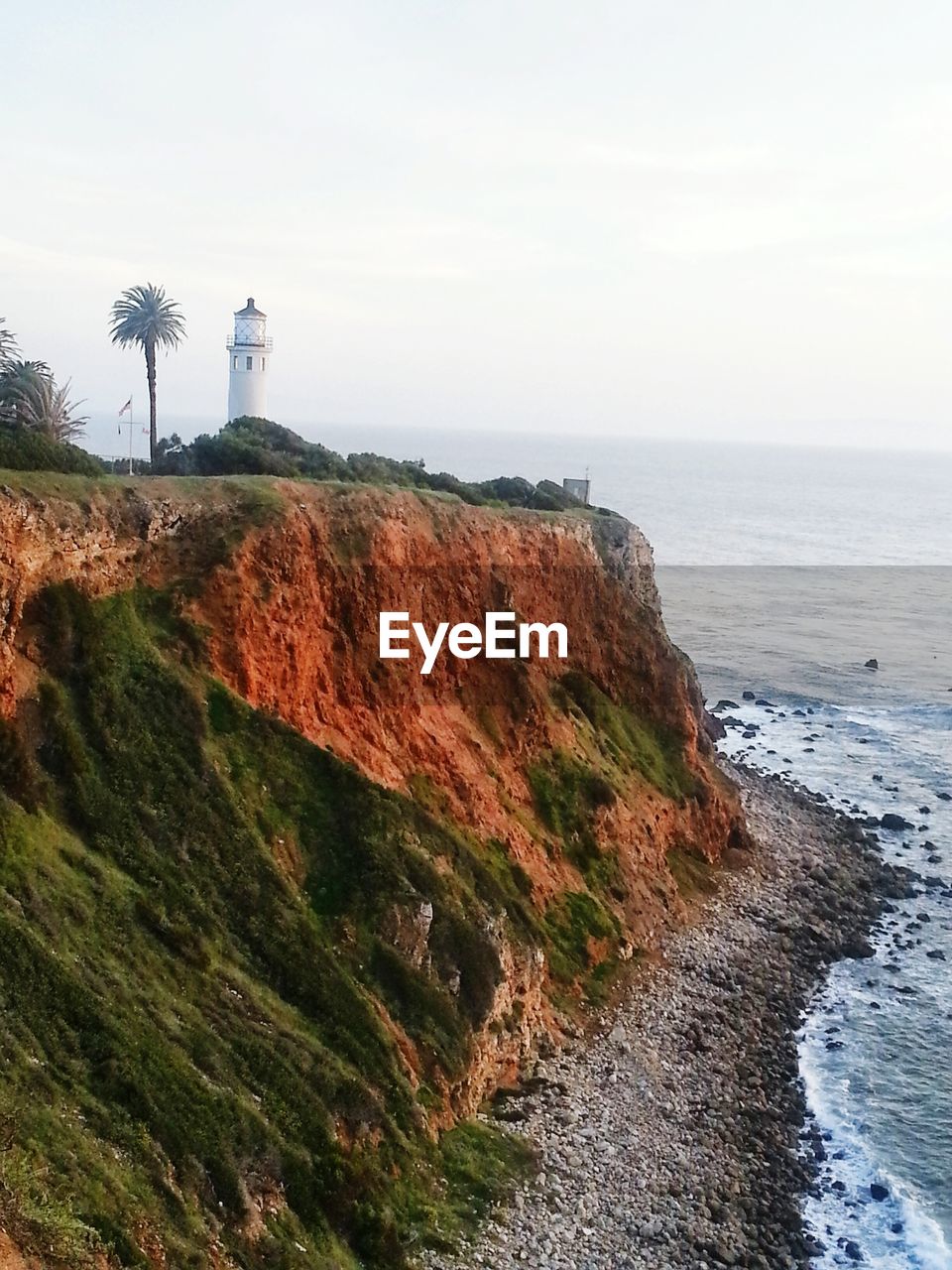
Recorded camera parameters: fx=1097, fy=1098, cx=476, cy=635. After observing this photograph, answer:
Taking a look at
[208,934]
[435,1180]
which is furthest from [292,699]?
[435,1180]

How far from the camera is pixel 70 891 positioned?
25281 mm

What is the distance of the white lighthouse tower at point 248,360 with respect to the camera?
64.4 meters

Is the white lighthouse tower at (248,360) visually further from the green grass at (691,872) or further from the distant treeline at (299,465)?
the green grass at (691,872)

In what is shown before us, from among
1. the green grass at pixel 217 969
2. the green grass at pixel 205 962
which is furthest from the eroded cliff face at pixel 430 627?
the green grass at pixel 205 962

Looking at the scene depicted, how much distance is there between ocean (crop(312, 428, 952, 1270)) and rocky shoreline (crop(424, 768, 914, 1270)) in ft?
3.77

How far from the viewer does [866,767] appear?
6819 centimetres

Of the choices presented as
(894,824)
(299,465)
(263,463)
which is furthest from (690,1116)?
(894,824)

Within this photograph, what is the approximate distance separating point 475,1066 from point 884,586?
12599cm

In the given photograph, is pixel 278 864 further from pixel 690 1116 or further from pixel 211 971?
pixel 690 1116

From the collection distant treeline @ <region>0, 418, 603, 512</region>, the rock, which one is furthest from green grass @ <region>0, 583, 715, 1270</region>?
the rock

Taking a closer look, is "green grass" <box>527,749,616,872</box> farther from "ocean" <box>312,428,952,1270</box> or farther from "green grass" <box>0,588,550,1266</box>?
"ocean" <box>312,428,952,1270</box>

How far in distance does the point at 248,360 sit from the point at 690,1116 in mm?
48626

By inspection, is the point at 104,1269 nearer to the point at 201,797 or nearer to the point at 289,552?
the point at 201,797

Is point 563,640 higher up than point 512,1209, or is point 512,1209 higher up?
point 563,640
